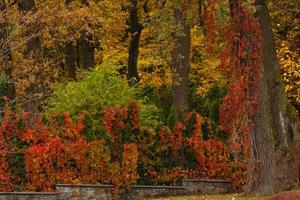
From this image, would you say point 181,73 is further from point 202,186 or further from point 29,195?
point 29,195

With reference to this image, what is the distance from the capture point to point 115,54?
33562 mm

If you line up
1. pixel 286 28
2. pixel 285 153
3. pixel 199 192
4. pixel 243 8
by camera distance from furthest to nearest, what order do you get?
pixel 286 28 → pixel 199 192 → pixel 285 153 → pixel 243 8

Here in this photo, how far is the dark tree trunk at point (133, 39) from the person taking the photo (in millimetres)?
31594

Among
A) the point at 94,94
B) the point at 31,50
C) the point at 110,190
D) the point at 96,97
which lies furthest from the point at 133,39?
the point at 110,190

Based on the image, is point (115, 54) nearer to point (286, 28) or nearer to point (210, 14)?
point (286, 28)

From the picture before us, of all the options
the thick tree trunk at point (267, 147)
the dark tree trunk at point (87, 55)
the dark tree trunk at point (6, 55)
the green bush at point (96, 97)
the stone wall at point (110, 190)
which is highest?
the dark tree trunk at point (87, 55)

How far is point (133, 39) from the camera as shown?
32.1 meters

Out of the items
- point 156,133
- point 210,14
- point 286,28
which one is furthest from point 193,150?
point 286,28

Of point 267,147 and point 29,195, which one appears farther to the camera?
point 29,195

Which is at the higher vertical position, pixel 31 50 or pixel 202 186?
pixel 31 50

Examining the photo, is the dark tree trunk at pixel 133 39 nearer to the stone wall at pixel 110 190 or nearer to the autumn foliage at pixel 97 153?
the autumn foliage at pixel 97 153

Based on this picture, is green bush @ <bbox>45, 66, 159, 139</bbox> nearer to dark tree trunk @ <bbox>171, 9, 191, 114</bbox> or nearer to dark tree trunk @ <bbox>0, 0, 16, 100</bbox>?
dark tree trunk @ <bbox>0, 0, 16, 100</bbox>

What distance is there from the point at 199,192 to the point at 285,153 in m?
3.12

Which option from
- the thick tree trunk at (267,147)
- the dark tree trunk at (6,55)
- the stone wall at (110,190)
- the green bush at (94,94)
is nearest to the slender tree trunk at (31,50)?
the dark tree trunk at (6,55)
